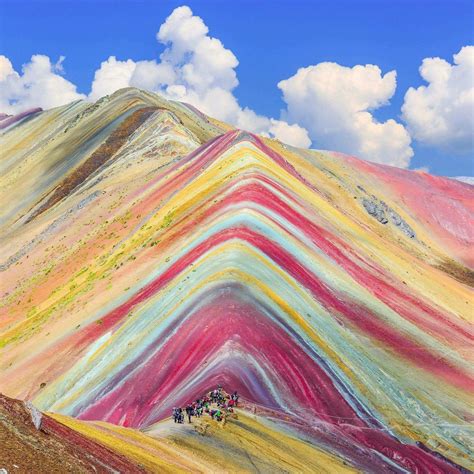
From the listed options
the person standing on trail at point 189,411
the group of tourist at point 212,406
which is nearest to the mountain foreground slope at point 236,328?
the group of tourist at point 212,406

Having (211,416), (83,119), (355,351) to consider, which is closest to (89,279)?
(355,351)

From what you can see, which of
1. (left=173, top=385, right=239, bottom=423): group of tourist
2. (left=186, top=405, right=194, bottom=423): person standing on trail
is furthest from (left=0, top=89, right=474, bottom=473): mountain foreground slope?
(left=186, top=405, right=194, bottom=423): person standing on trail

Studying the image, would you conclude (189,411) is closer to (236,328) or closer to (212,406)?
(212,406)

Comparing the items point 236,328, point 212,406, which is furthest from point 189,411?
point 236,328

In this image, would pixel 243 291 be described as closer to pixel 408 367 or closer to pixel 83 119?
pixel 408 367

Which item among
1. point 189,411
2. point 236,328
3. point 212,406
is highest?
point 236,328

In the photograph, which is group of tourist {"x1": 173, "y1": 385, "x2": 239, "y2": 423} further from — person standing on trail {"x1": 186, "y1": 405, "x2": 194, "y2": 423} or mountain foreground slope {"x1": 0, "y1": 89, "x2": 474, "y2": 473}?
mountain foreground slope {"x1": 0, "y1": 89, "x2": 474, "y2": 473}
